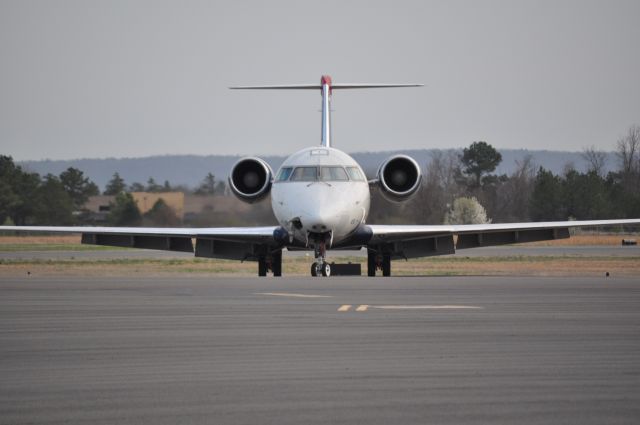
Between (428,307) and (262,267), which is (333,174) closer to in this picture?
(262,267)

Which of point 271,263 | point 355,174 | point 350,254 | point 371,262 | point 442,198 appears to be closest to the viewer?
point 355,174

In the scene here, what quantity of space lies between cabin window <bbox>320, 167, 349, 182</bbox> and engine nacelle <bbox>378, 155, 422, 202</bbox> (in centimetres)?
168

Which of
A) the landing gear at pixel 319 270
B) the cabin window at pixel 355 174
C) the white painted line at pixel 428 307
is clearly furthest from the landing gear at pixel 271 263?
the white painted line at pixel 428 307

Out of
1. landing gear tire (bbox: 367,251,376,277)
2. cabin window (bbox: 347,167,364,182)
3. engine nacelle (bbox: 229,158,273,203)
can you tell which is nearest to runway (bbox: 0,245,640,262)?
landing gear tire (bbox: 367,251,376,277)

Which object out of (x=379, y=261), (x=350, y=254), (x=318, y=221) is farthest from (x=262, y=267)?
(x=350, y=254)

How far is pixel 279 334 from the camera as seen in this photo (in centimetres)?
1187

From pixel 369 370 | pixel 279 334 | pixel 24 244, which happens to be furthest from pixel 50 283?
pixel 24 244

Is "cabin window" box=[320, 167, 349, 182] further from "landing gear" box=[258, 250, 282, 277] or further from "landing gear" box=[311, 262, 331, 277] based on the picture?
"landing gear" box=[258, 250, 282, 277]

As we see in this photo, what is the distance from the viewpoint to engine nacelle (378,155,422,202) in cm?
2909

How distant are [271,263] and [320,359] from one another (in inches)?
784

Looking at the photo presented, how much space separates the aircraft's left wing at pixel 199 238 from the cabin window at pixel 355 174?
2187 mm

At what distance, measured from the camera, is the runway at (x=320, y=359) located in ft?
24.2

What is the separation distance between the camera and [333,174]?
2767 centimetres

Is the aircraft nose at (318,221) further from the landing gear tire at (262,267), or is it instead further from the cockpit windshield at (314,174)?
the landing gear tire at (262,267)
